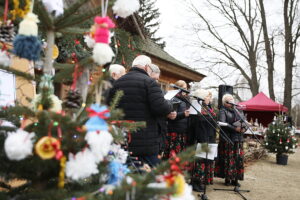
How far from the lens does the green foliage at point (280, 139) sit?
1059 centimetres

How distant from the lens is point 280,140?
34.8 ft

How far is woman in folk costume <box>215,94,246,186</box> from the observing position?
5.90m

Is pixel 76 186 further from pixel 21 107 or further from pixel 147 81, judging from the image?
pixel 147 81

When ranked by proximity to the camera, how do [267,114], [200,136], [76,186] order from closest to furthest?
[76,186] → [200,136] → [267,114]

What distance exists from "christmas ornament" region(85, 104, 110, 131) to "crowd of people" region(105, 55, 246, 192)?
1.02 meters

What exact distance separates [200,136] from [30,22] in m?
4.11

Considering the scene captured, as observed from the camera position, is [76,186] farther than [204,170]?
No

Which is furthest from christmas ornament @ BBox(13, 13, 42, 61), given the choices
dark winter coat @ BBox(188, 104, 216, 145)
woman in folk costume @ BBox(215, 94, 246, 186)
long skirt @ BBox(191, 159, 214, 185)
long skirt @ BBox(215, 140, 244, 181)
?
long skirt @ BBox(215, 140, 244, 181)

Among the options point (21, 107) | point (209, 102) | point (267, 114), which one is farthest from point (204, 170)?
point (267, 114)

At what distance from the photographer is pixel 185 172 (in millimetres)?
1434

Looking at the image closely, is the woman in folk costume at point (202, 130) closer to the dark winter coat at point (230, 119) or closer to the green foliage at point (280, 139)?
the dark winter coat at point (230, 119)

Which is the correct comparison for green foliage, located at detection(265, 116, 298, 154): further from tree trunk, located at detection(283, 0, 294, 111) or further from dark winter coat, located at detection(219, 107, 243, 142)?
tree trunk, located at detection(283, 0, 294, 111)

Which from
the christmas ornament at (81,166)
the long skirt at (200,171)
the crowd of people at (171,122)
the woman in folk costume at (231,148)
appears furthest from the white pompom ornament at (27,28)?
the woman in folk costume at (231,148)

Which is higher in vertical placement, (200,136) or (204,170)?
(200,136)
